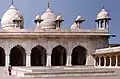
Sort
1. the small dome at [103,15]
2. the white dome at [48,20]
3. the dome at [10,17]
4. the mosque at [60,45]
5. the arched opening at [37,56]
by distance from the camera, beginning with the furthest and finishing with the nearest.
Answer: the white dome at [48,20], the dome at [10,17], the small dome at [103,15], the arched opening at [37,56], the mosque at [60,45]

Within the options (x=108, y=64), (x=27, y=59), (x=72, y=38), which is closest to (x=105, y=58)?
(x=108, y=64)

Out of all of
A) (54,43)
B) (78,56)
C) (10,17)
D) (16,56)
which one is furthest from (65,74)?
(10,17)

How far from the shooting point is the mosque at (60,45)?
21.5 m

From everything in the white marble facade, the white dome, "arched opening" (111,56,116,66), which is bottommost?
"arched opening" (111,56,116,66)

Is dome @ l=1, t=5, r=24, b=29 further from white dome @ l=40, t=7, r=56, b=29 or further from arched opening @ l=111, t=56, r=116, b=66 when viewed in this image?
arched opening @ l=111, t=56, r=116, b=66

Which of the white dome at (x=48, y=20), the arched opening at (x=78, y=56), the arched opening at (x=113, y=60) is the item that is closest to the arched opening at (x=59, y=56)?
the arched opening at (x=78, y=56)

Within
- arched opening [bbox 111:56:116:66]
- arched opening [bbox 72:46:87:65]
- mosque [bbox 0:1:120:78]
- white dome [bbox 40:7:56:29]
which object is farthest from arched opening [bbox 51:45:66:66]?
arched opening [bbox 111:56:116:66]

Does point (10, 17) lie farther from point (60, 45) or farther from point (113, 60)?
point (113, 60)

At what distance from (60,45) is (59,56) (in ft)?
8.08

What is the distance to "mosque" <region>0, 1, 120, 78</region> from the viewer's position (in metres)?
21.5

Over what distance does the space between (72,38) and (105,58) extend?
276cm

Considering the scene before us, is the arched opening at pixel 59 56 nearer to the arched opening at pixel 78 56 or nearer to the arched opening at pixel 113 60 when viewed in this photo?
the arched opening at pixel 78 56

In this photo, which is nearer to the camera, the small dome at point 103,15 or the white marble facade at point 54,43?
the white marble facade at point 54,43

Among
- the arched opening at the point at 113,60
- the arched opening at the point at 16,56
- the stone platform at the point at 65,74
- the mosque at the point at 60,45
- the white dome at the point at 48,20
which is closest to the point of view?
the stone platform at the point at 65,74
